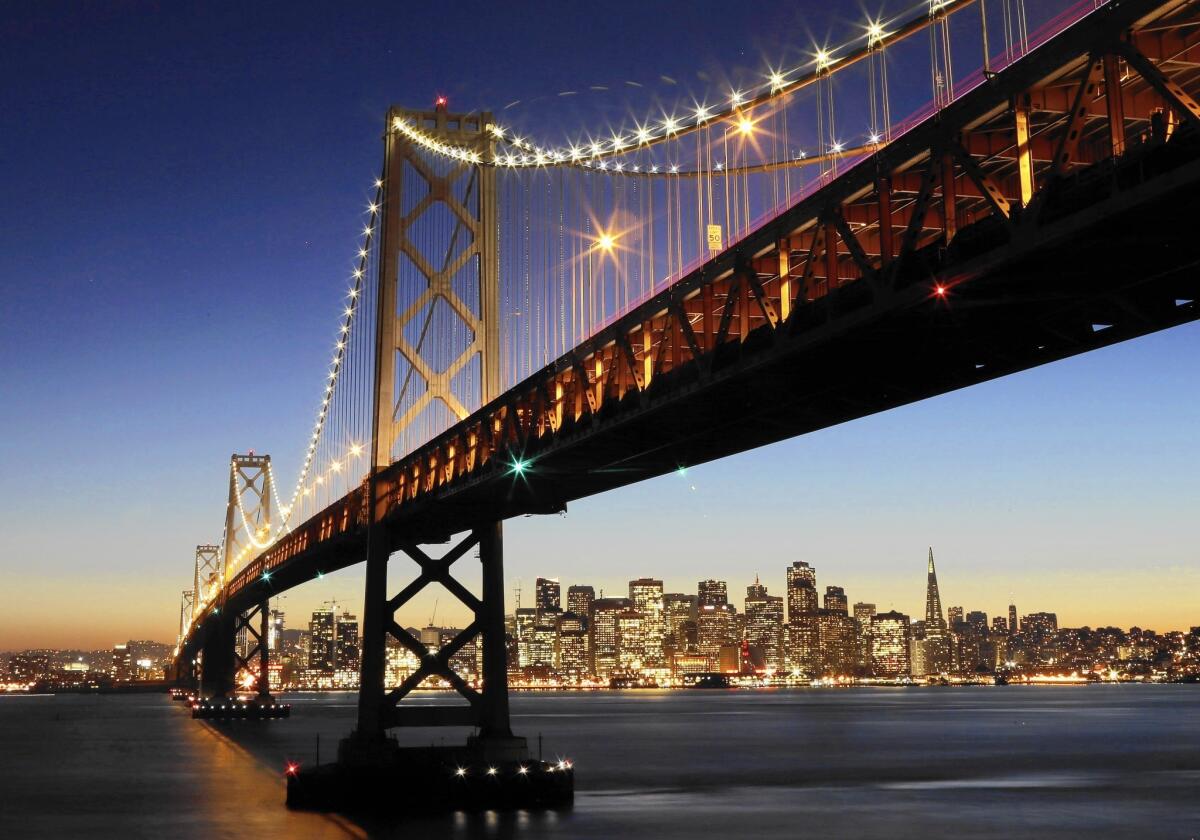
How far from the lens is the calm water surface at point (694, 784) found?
→ 36.9 meters

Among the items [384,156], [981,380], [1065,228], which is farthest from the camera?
[384,156]

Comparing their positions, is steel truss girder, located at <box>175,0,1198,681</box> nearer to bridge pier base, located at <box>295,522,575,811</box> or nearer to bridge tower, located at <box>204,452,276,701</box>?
bridge pier base, located at <box>295,522,575,811</box>

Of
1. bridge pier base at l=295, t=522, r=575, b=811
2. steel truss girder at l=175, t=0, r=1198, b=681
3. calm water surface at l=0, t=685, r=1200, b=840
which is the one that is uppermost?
steel truss girder at l=175, t=0, r=1198, b=681

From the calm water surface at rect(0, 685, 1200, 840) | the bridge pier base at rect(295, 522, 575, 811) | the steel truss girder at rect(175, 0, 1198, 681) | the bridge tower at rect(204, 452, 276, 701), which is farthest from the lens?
the bridge tower at rect(204, 452, 276, 701)

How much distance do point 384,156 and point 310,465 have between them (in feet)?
150

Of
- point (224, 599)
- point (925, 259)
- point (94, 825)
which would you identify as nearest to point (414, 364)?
point (94, 825)

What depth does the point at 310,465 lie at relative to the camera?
270 feet

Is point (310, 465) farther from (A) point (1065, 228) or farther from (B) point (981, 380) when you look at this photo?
(A) point (1065, 228)

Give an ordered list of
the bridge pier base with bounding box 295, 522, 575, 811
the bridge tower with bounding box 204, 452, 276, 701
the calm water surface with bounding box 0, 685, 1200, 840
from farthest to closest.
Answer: the bridge tower with bounding box 204, 452, 276, 701 → the calm water surface with bounding box 0, 685, 1200, 840 → the bridge pier base with bounding box 295, 522, 575, 811

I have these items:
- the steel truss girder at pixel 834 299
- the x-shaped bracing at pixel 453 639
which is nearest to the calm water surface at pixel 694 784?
the x-shaped bracing at pixel 453 639

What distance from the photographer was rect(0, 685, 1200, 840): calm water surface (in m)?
36.9

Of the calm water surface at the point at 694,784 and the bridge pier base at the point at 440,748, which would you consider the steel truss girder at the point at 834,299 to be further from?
the calm water surface at the point at 694,784

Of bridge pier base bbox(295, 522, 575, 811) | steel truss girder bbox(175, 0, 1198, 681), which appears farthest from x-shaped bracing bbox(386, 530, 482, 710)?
steel truss girder bbox(175, 0, 1198, 681)

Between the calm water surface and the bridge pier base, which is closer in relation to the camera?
the bridge pier base
